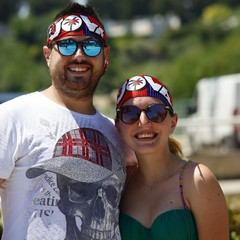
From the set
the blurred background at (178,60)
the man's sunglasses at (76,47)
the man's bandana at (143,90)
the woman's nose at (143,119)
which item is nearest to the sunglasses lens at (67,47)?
the man's sunglasses at (76,47)

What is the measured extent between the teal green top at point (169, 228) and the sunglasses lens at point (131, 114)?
1.66 feet

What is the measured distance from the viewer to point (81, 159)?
363 centimetres

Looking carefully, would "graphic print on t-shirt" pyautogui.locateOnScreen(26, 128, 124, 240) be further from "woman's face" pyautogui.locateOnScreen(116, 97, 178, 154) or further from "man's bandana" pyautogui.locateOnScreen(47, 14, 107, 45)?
"man's bandana" pyautogui.locateOnScreen(47, 14, 107, 45)

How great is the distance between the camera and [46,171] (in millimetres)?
3559

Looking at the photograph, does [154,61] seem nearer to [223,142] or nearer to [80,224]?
[223,142]

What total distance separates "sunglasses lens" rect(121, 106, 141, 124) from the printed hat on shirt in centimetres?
18

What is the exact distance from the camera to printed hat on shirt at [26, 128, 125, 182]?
357cm

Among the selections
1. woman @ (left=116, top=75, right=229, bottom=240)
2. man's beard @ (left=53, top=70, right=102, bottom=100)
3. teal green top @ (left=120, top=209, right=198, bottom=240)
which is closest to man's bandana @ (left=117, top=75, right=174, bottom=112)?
woman @ (left=116, top=75, right=229, bottom=240)

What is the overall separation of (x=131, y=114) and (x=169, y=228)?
0.62m

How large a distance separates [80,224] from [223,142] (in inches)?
395

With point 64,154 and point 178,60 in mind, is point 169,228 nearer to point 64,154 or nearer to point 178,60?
point 64,154

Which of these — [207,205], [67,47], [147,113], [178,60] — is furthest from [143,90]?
[178,60]

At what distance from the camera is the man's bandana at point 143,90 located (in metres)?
3.89

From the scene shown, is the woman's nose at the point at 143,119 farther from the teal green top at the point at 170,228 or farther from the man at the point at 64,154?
the teal green top at the point at 170,228
